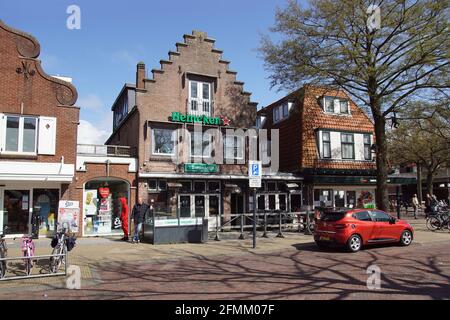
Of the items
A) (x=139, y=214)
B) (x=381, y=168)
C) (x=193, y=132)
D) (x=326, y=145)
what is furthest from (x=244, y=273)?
(x=326, y=145)

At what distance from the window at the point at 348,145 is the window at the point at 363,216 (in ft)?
41.5

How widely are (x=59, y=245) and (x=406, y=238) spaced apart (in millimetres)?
12190

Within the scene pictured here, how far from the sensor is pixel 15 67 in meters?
17.2

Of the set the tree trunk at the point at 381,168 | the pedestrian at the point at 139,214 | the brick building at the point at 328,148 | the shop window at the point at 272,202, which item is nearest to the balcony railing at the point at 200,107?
the brick building at the point at 328,148

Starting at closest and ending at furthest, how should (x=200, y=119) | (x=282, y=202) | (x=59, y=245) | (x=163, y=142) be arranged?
(x=59, y=245)
(x=163, y=142)
(x=200, y=119)
(x=282, y=202)

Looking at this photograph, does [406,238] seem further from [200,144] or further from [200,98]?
[200,98]

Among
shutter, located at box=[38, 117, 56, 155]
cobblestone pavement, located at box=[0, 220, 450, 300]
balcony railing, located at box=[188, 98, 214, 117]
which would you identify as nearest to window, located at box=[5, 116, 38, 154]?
shutter, located at box=[38, 117, 56, 155]

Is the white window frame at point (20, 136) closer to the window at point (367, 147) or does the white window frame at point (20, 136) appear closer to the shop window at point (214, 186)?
the shop window at point (214, 186)

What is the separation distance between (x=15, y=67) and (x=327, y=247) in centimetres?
1502

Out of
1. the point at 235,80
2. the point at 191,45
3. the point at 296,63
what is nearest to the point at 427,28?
the point at 296,63

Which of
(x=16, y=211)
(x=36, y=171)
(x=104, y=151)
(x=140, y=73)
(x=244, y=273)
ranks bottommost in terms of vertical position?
(x=244, y=273)

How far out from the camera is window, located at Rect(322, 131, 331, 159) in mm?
25516

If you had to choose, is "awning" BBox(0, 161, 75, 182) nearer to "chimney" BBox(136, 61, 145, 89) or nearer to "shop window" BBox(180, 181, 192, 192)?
"shop window" BBox(180, 181, 192, 192)

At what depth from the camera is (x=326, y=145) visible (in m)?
25.7
